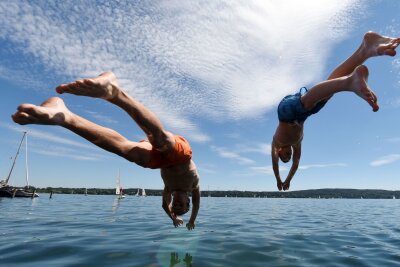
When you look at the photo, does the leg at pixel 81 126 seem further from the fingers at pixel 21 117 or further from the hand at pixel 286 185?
the hand at pixel 286 185

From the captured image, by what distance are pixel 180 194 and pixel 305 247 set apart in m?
6.78

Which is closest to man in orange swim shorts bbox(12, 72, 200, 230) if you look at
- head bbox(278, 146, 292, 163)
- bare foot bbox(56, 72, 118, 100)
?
bare foot bbox(56, 72, 118, 100)

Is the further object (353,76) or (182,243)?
(182,243)

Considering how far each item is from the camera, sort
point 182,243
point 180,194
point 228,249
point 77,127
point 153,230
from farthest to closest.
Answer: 1. point 153,230
2. point 182,243
3. point 228,249
4. point 180,194
5. point 77,127

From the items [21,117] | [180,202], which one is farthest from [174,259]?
[21,117]

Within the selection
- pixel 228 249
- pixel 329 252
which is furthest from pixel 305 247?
pixel 228 249

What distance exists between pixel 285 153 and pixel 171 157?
10.3 ft

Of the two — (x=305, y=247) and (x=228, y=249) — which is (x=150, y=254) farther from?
(x=305, y=247)

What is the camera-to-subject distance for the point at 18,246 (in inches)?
437

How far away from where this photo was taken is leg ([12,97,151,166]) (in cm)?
430

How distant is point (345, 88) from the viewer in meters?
5.31

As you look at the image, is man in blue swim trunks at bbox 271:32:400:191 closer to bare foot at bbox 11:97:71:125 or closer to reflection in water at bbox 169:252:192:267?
reflection in water at bbox 169:252:192:267

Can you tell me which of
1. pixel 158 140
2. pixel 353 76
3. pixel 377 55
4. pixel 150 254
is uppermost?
pixel 377 55

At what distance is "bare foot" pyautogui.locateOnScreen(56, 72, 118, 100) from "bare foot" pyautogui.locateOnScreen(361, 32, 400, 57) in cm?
450
